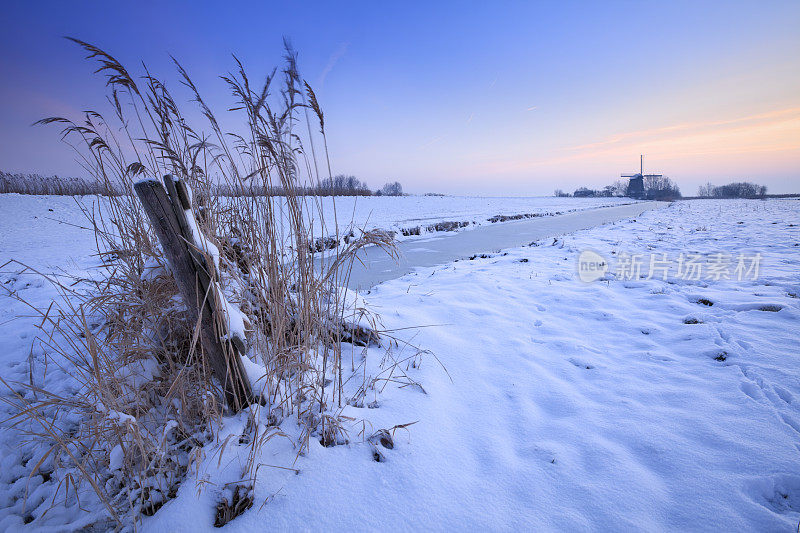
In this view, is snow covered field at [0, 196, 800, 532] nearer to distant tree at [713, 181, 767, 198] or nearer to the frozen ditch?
the frozen ditch

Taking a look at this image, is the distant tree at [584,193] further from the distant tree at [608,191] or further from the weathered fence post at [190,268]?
the weathered fence post at [190,268]

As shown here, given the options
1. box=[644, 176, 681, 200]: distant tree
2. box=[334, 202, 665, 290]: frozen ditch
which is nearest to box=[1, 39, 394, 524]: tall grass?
box=[334, 202, 665, 290]: frozen ditch

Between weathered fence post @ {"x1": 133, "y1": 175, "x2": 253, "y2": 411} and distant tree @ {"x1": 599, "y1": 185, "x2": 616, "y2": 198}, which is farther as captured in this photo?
distant tree @ {"x1": 599, "y1": 185, "x2": 616, "y2": 198}

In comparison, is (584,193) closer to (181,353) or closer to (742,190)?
(742,190)

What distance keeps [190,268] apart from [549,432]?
2.17m

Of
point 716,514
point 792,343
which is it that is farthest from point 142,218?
point 792,343

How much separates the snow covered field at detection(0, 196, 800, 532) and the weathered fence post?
35 centimetres

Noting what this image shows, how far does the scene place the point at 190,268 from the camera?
5.26ft

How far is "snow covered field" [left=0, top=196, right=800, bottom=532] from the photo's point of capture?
4.54 ft

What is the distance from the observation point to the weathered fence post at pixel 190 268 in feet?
4.99

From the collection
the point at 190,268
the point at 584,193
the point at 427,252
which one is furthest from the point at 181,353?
the point at 584,193

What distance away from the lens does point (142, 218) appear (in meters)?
2.44

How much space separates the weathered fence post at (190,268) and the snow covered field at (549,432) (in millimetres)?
352

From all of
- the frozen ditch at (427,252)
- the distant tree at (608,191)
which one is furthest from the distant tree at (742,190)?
the frozen ditch at (427,252)
